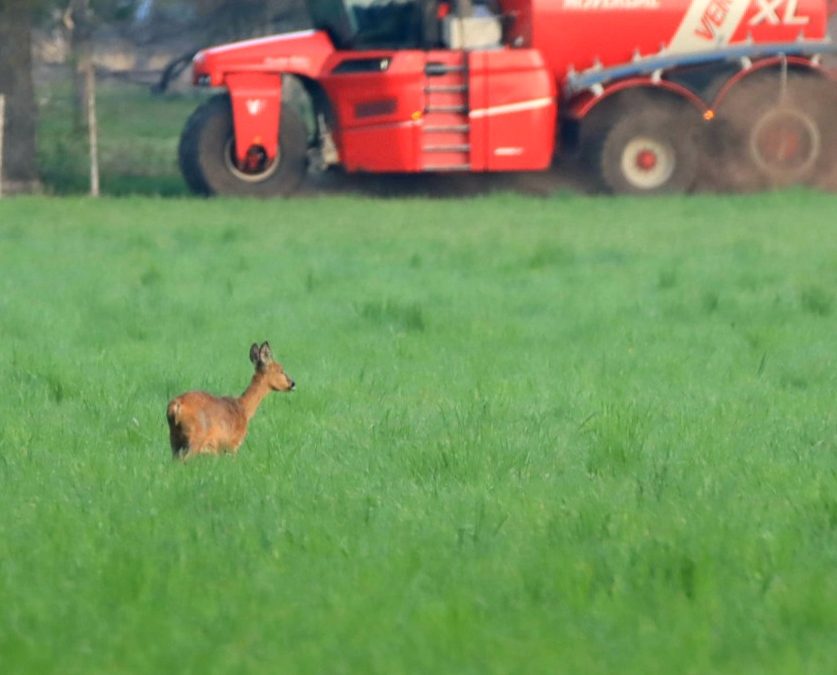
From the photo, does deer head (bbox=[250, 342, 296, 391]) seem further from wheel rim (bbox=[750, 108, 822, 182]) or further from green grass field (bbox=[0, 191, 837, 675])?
wheel rim (bbox=[750, 108, 822, 182])

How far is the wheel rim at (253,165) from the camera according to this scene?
22.4m

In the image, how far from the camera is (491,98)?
21906 millimetres

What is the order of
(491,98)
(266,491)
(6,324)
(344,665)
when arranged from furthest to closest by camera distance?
(491,98), (6,324), (266,491), (344,665)

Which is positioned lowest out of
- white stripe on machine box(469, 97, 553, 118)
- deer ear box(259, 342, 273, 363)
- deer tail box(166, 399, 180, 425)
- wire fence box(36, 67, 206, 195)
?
wire fence box(36, 67, 206, 195)

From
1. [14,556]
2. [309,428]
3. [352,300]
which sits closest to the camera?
[14,556]

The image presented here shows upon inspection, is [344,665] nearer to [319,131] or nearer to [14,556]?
[14,556]

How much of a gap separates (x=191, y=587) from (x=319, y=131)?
58.4 feet

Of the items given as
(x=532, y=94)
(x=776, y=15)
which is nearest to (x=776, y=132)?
(x=776, y=15)

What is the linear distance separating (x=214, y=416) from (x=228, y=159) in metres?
15.5

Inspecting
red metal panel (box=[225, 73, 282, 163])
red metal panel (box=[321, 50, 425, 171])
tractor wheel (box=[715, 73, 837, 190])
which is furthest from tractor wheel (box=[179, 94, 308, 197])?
tractor wheel (box=[715, 73, 837, 190])

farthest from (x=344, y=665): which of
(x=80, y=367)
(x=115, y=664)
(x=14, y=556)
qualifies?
A: (x=80, y=367)

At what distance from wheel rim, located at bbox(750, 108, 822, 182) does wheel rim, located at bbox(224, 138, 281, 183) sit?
18.3 feet

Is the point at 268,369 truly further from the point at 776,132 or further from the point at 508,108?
the point at 776,132

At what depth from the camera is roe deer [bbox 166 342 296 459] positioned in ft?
23.2
